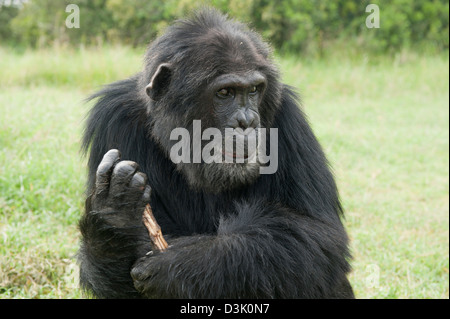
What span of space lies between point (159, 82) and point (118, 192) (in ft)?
3.26

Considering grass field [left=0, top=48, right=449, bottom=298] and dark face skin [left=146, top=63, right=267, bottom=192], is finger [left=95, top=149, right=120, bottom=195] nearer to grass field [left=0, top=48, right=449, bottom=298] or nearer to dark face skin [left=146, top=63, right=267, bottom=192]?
dark face skin [left=146, top=63, right=267, bottom=192]

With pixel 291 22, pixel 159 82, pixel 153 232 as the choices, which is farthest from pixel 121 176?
pixel 291 22

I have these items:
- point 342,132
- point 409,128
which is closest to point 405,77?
point 409,128

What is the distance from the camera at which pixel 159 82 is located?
4281 millimetres

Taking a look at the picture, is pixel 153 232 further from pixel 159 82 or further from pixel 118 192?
pixel 159 82

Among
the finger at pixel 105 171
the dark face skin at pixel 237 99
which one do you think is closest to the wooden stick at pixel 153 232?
the finger at pixel 105 171

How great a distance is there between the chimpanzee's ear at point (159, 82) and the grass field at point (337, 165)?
169 centimetres

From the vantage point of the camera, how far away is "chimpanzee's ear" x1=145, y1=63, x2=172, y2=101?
4.22 meters

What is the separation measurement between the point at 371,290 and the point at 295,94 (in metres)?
2.55

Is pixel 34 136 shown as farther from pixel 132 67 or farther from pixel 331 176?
pixel 132 67

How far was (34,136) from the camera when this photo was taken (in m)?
8.14

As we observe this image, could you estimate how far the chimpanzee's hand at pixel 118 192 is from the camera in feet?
12.3

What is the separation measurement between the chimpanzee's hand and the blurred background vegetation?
590 inches

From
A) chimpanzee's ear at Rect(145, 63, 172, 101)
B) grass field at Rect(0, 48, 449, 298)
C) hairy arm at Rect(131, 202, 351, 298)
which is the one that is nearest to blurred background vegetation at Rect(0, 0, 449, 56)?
grass field at Rect(0, 48, 449, 298)
